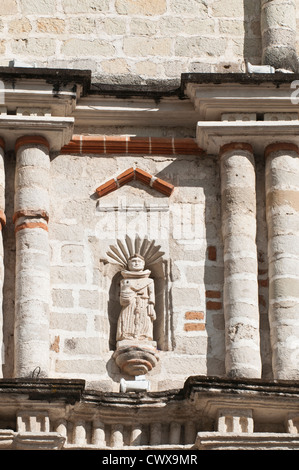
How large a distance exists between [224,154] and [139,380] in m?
1.77

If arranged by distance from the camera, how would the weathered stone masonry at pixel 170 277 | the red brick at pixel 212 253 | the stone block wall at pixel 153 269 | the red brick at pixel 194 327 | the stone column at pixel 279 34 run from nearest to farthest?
the weathered stone masonry at pixel 170 277 → the stone block wall at pixel 153 269 → the red brick at pixel 194 327 → the red brick at pixel 212 253 → the stone column at pixel 279 34

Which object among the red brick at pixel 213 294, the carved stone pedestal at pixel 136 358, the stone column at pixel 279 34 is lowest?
the carved stone pedestal at pixel 136 358

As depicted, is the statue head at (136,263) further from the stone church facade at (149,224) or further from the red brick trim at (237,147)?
the red brick trim at (237,147)

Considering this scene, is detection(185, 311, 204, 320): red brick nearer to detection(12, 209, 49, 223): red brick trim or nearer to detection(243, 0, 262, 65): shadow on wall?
detection(12, 209, 49, 223): red brick trim

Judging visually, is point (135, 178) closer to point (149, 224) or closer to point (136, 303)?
point (149, 224)

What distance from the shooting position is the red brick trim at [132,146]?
15062 millimetres

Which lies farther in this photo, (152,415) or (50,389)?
(152,415)

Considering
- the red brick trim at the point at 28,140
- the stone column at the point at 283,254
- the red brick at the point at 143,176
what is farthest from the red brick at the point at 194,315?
the red brick trim at the point at 28,140

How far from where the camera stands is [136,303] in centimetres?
1452

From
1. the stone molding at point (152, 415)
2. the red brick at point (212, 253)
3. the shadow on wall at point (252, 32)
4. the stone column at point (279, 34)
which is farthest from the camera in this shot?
the shadow on wall at point (252, 32)

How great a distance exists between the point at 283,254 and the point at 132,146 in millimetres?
1358

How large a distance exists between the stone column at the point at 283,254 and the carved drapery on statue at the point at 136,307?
0.79 metres

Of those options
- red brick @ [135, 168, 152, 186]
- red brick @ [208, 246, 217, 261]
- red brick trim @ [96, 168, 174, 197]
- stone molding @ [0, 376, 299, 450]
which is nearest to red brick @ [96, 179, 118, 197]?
red brick trim @ [96, 168, 174, 197]

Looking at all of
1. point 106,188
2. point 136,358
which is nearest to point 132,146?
point 106,188
